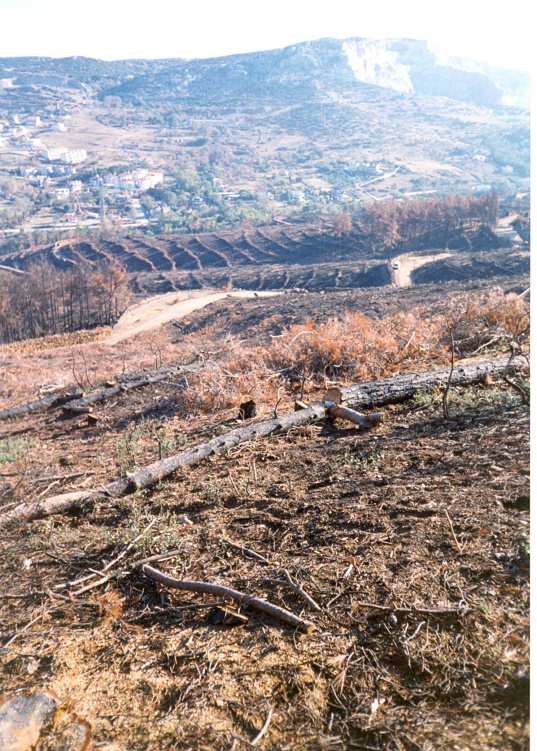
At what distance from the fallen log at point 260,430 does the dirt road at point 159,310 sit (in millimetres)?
19768

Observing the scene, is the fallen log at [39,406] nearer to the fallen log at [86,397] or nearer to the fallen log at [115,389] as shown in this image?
→ the fallen log at [86,397]

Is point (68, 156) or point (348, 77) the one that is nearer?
point (68, 156)

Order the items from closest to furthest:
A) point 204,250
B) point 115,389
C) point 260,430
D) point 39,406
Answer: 1. point 260,430
2. point 115,389
3. point 39,406
4. point 204,250

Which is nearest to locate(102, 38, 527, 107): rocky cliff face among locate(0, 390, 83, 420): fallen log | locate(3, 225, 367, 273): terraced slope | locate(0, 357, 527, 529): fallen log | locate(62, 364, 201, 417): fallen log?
locate(3, 225, 367, 273): terraced slope

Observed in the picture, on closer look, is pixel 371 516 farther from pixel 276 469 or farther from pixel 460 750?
pixel 460 750

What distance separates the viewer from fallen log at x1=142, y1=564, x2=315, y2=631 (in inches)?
94.7

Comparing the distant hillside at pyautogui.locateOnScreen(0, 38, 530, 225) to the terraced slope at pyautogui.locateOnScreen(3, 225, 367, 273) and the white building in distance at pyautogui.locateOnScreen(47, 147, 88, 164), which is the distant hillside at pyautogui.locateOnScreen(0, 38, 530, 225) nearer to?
the white building in distance at pyautogui.locateOnScreen(47, 147, 88, 164)

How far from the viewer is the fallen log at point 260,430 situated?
4152 millimetres

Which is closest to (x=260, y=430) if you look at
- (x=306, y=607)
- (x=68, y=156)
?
(x=306, y=607)

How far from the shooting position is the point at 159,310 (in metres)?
32.0

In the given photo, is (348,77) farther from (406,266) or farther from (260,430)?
(260,430)

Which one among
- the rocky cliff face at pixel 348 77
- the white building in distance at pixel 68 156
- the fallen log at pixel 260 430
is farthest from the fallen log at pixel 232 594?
the rocky cliff face at pixel 348 77

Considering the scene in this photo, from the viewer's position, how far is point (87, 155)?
400ft

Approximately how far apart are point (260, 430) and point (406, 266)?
116 ft
